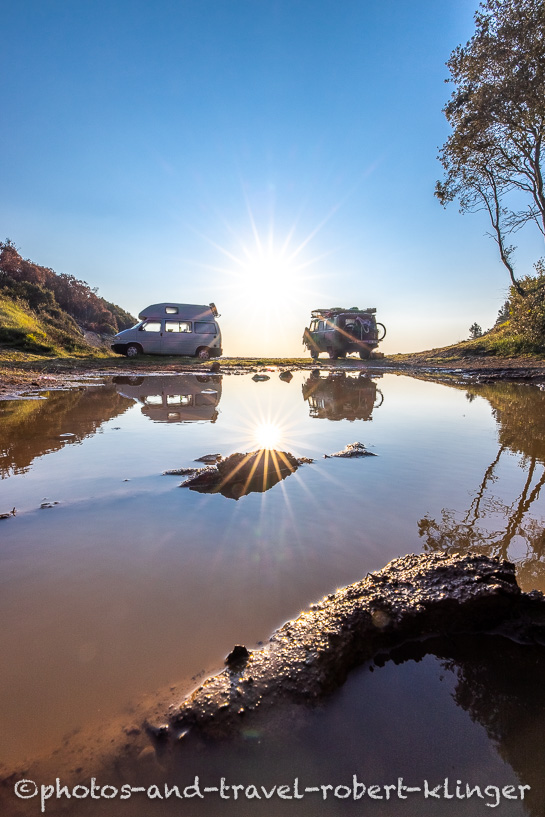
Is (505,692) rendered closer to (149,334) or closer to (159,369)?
(159,369)

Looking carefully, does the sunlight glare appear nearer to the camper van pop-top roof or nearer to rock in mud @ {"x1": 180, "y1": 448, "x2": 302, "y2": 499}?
rock in mud @ {"x1": 180, "y1": 448, "x2": 302, "y2": 499}

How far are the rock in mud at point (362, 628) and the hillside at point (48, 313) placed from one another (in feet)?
69.1

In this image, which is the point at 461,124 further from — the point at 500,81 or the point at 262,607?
the point at 262,607

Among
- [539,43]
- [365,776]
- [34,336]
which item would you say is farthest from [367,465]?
[34,336]

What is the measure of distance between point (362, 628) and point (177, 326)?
23094 mm

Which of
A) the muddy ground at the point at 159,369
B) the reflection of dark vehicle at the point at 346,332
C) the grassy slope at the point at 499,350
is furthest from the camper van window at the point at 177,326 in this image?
the grassy slope at the point at 499,350

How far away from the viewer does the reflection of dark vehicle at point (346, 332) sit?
24.9m

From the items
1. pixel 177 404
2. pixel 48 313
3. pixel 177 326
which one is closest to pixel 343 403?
pixel 177 404

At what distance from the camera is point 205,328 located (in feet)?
78.5

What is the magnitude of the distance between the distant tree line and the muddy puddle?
90.6 feet

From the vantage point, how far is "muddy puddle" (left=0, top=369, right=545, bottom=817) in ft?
3.69

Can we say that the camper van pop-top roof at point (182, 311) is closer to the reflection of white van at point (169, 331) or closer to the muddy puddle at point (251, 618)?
the reflection of white van at point (169, 331)

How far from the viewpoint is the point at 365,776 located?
1.11 meters

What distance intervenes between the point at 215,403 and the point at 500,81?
1664cm
